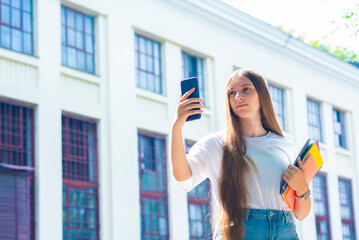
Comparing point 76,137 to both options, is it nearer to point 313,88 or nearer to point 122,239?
point 122,239

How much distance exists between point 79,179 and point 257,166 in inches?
488

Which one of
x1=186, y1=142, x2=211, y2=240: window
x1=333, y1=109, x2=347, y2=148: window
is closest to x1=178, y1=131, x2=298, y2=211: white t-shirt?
x1=186, y1=142, x2=211, y2=240: window

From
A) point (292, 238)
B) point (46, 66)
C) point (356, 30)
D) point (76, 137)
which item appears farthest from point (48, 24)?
point (292, 238)

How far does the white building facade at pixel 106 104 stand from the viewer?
47.7 feet

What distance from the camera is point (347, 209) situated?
27250mm

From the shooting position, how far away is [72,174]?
51.2 ft

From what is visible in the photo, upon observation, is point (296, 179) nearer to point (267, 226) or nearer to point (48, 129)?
point (267, 226)

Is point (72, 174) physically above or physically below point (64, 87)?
below

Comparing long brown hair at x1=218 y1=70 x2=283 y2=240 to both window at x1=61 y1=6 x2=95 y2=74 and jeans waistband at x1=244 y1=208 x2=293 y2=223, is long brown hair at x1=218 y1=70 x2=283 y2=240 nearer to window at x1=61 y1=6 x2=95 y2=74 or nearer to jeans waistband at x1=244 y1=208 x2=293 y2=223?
jeans waistband at x1=244 y1=208 x2=293 y2=223

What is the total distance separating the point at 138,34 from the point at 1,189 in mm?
6143

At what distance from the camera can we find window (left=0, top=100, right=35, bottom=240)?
1397cm

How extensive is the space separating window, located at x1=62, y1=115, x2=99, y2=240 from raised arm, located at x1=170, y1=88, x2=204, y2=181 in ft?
39.6

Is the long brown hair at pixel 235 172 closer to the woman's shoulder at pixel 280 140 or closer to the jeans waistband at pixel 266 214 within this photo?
the jeans waistband at pixel 266 214

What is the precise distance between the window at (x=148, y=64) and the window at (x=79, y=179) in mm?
2400
